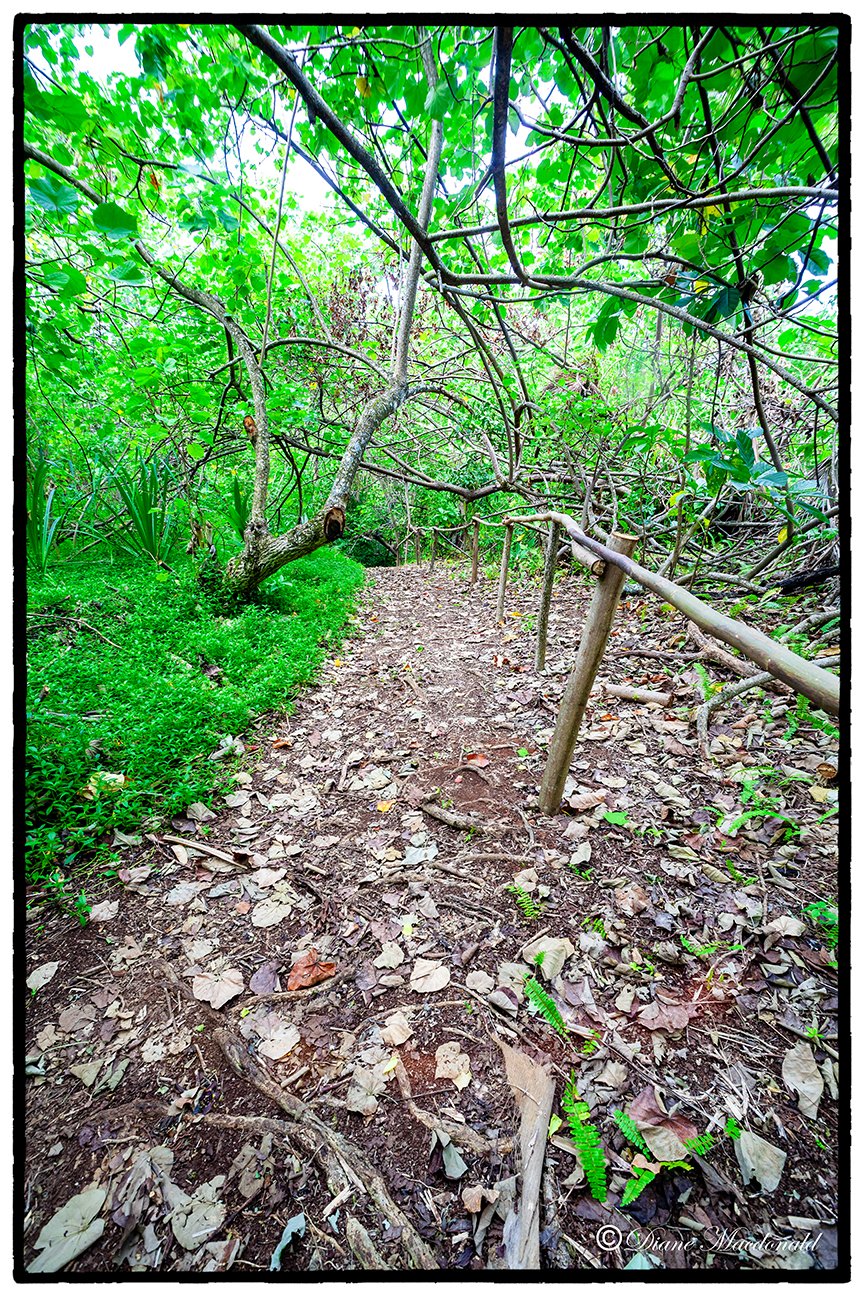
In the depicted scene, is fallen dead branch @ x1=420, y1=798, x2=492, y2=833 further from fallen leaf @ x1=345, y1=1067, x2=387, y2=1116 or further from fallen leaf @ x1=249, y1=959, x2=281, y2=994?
fallen leaf @ x1=345, y1=1067, x2=387, y2=1116

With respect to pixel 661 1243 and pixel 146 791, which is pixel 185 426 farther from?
pixel 661 1243

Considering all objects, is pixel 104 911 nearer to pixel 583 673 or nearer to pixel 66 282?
pixel 583 673

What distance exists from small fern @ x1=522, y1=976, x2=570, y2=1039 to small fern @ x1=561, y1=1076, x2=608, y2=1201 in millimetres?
152

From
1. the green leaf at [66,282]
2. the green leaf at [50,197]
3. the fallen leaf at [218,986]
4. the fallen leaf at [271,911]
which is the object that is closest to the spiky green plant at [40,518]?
the green leaf at [66,282]

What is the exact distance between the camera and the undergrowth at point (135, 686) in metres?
2.09

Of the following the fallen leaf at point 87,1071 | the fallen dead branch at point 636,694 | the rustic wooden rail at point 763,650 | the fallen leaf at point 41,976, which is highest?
the rustic wooden rail at point 763,650

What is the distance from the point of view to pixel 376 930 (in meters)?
1.69

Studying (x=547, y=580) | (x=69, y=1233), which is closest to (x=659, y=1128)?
(x=69, y=1233)

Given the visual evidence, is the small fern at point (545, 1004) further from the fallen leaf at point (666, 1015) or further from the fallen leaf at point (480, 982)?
the fallen leaf at point (666, 1015)

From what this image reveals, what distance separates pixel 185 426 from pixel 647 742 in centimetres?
522

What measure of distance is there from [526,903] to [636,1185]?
2.45 ft

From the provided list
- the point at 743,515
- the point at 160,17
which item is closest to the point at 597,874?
the point at 160,17

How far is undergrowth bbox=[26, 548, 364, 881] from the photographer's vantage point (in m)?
2.09

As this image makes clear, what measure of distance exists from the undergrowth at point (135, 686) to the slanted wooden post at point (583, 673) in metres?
1.68
